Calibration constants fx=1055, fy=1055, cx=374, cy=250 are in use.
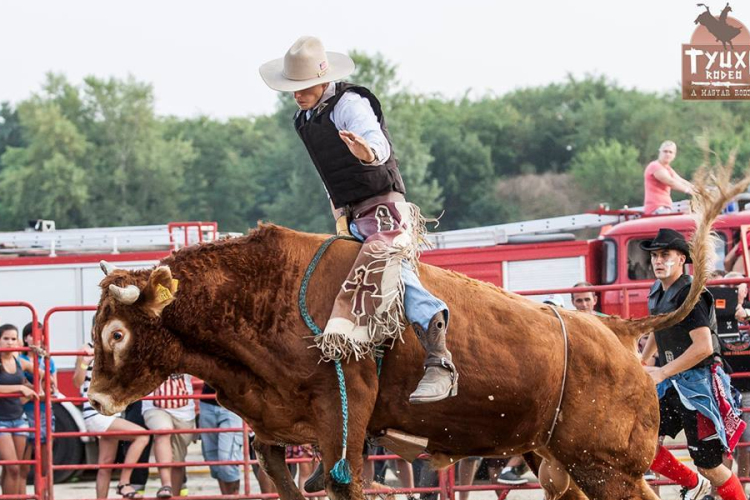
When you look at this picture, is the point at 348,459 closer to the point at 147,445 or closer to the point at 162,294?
the point at 162,294

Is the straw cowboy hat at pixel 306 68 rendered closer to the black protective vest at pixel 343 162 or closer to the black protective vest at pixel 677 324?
the black protective vest at pixel 343 162

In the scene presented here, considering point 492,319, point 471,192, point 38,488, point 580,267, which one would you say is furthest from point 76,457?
point 471,192

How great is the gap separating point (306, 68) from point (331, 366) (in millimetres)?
1460

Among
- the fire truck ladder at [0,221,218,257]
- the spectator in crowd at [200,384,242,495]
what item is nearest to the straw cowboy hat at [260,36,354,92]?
the spectator in crowd at [200,384,242,495]

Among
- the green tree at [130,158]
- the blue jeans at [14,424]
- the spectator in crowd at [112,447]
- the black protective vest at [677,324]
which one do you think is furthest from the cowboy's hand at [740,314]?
the green tree at [130,158]

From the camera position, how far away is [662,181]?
501 inches

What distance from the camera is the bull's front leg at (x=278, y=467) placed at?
5477mm

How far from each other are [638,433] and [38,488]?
4.80 meters

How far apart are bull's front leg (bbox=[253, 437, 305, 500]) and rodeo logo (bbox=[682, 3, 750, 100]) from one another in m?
8.98

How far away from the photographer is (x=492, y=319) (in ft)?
17.8

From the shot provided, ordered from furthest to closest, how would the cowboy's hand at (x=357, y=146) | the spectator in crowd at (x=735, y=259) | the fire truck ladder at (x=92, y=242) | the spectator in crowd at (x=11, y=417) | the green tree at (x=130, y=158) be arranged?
the green tree at (x=130, y=158)
the fire truck ladder at (x=92, y=242)
the spectator in crowd at (x=735, y=259)
the spectator in crowd at (x=11, y=417)
the cowboy's hand at (x=357, y=146)

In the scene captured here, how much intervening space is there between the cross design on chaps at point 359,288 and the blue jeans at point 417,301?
0.59 ft

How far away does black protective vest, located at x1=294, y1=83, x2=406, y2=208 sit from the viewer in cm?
521

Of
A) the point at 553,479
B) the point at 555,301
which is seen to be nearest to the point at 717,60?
the point at 555,301
